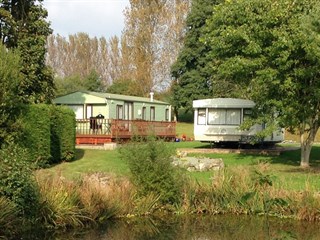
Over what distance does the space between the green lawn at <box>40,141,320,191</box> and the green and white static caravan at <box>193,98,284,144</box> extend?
9.54 ft

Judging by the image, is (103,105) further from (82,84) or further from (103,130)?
(82,84)

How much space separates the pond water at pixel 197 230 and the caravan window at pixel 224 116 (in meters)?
14.4

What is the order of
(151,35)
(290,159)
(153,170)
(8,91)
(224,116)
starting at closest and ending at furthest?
1. (153,170)
2. (8,91)
3. (290,159)
4. (224,116)
5. (151,35)

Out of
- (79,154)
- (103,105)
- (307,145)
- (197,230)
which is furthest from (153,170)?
(103,105)

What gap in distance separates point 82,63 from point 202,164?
49979 mm

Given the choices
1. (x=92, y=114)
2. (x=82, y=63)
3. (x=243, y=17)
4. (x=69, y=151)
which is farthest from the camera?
(x=82, y=63)

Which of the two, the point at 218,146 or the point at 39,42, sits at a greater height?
the point at 39,42

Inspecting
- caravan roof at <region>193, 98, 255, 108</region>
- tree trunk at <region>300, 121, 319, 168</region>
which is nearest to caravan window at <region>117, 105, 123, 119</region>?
caravan roof at <region>193, 98, 255, 108</region>

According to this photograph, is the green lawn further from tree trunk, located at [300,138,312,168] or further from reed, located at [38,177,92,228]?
reed, located at [38,177,92,228]

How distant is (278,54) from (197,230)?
889 cm

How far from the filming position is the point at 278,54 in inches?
711

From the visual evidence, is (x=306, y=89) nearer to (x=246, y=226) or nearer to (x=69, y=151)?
(x=246, y=226)

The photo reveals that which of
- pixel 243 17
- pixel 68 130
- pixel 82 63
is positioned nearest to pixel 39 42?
pixel 68 130

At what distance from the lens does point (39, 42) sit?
82.9 feet
